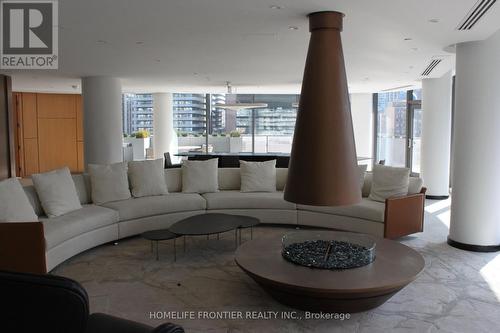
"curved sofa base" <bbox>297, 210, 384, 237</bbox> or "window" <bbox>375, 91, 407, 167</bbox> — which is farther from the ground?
"window" <bbox>375, 91, 407, 167</bbox>

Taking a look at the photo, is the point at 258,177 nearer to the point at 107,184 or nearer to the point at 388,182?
the point at 388,182

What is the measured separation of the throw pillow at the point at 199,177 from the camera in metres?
6.92

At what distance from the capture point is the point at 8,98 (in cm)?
945

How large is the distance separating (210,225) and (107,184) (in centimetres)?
181

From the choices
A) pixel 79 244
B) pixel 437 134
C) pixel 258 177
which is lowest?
pixel 79 244

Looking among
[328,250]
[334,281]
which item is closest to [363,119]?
[328,250]

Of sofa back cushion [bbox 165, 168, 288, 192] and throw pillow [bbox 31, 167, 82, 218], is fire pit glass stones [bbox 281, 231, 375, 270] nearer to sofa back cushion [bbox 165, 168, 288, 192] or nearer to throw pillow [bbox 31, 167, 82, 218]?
sofa back cushion [bbox 165, 168, 288, 192]

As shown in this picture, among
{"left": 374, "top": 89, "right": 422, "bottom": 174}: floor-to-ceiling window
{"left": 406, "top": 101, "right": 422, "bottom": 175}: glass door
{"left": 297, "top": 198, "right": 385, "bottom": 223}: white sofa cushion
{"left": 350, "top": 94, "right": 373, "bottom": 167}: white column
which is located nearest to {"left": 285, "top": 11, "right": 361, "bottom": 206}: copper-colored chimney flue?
{"left": 297, "top": 198, "right": 385, "bottom": 223}: white sofa cushion

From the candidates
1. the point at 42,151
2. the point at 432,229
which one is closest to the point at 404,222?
the point at 432,229

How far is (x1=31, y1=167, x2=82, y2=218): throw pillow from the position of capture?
5.25 metres

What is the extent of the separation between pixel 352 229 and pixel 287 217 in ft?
3.31

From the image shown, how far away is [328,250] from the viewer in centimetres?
427

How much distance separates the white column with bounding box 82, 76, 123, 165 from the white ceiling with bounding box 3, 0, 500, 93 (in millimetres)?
463

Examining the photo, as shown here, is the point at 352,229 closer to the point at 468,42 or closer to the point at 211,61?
the point at 468,42
